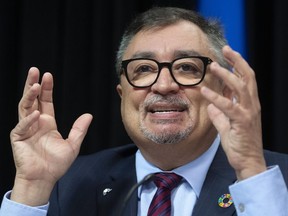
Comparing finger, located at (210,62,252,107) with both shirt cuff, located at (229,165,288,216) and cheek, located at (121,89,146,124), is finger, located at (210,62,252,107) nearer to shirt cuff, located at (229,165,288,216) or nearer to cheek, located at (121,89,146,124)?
shirt cuff, located at (229,165,288,216)

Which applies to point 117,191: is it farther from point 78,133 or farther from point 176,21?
point 176,21

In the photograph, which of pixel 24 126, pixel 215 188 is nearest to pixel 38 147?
pixel 24 126

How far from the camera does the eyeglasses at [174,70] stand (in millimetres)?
1401

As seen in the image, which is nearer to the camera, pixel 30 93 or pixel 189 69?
pixel 30 93

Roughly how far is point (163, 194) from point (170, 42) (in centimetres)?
47

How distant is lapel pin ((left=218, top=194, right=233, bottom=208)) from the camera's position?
1334mm

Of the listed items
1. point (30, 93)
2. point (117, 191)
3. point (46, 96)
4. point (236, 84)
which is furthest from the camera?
point (117, 191)

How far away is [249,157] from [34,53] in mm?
1248

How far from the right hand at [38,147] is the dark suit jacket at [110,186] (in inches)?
6.8

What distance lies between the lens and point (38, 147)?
4.57 ft

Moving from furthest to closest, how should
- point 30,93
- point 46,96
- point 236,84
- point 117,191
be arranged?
point 117,191, point 46,96, point 30,93, point 236,84

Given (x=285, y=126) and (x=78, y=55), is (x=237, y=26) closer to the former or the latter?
(x=285, y=126)

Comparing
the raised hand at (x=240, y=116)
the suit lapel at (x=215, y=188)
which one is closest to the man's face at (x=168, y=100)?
the suit lapel at (x=215, y=188)

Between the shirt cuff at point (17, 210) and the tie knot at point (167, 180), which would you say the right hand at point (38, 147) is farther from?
the tie knot at point (167, 180)
